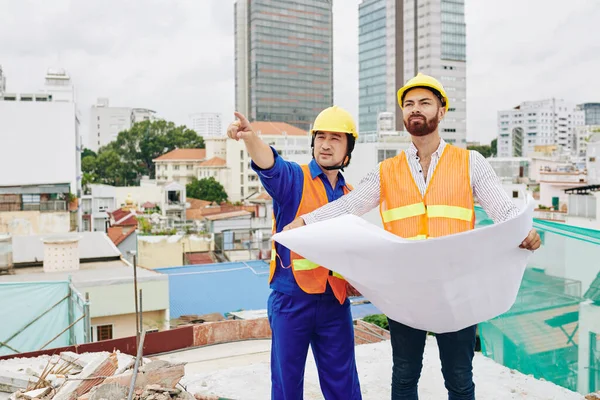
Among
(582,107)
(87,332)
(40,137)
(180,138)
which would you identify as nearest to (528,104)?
(582,107)

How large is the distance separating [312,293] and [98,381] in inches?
58.3

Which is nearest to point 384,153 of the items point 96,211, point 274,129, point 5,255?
point 96,211

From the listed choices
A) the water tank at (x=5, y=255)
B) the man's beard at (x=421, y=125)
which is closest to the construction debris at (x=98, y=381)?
the man's beard at (x=421, y=125)

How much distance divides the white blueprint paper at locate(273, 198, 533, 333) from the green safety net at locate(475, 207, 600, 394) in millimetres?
1599

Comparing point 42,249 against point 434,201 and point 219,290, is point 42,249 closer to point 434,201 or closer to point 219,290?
point 219,290

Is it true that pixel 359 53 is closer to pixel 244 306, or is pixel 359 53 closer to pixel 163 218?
pixel 163 218

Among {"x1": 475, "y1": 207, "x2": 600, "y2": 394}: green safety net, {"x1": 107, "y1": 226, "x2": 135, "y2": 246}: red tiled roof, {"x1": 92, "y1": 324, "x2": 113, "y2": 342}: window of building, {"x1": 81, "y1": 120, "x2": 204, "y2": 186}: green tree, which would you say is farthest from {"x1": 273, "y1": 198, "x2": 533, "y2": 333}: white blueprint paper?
{"x1": 81, "y1": 120, "x2": 204, "y2": 186}: green tree

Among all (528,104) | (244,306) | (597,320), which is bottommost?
(244,306)

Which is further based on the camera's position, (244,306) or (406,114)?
(244,306)

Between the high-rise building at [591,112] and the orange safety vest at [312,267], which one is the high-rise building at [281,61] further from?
the orange safety vest at [312,267]

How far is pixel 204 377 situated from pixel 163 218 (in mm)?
26594

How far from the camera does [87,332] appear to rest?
599 cm

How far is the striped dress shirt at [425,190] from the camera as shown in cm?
243

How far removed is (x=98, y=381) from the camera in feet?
11.0
